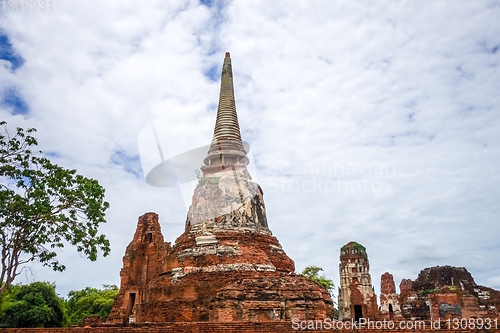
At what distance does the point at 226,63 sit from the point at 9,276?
21634mm

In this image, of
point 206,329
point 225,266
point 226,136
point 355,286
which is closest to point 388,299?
point 355,286

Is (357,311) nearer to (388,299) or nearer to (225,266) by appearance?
(388,299)

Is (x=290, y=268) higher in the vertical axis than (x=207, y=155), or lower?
lower

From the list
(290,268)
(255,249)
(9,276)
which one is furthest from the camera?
(290,268)

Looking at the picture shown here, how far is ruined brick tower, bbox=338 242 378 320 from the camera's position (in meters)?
32.2

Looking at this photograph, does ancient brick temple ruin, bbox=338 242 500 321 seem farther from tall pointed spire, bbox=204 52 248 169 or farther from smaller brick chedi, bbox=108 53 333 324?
tall pointed spire, bbox=204 52 248 169

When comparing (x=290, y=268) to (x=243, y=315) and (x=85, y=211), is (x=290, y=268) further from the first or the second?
(x=85, y=211)

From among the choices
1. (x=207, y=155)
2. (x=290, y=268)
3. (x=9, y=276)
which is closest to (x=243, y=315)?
(x=290, y=268)

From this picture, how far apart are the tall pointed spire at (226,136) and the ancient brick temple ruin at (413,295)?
1439 cm

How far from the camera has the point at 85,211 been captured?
15477 mm

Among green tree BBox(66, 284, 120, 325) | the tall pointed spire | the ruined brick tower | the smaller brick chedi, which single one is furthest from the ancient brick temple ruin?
green tree BBox(66, 284, 120, 325)

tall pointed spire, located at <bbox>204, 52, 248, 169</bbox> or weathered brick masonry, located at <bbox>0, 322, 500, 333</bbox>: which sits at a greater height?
tall pointed spire, located at <bbox>204, 52, 248, 169</bbox>

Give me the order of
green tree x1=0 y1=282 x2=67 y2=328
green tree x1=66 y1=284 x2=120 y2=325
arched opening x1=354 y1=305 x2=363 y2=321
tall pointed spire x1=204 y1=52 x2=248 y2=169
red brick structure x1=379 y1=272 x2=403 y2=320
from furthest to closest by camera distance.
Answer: green tree x1=66 y1=284 x2=120 y2=325 < arched opening x1=354 y1=305 x2=363 y2=321 < red brick structure x1=379 y1=272 x2=403 y2=320 < green tree x1=0 y1=282 x2=67 y2=328 < tall pointed spire x1=204 y1=52 x2=248 y2=169

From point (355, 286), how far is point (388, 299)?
2895 mm
